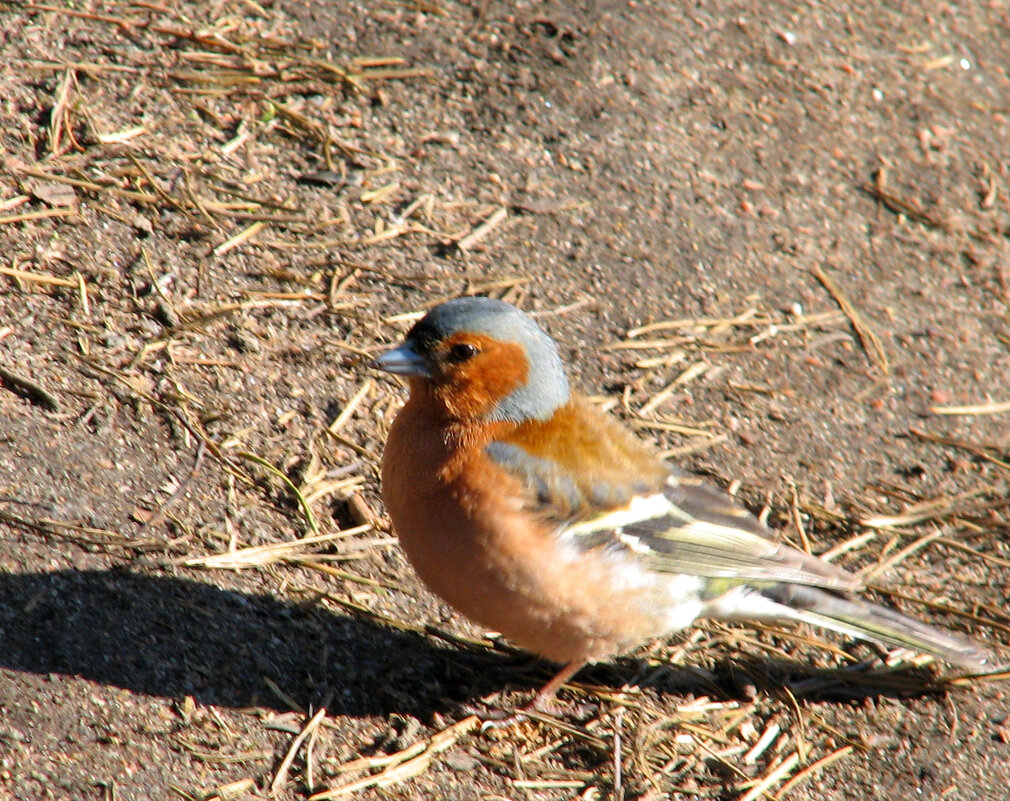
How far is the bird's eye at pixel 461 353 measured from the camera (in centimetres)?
416

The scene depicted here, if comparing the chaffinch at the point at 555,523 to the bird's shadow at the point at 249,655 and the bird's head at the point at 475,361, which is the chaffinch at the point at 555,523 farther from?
the bird's shadow at the point at 249,655

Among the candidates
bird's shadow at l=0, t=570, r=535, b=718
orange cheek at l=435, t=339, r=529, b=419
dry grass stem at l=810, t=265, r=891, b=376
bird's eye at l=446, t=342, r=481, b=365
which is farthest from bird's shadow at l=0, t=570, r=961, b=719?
dry grass stem at l=810, t=265, r=891, b=376

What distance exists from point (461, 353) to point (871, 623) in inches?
76.3

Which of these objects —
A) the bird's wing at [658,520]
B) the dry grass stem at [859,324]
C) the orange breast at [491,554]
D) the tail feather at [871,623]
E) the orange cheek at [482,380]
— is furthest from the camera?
the dry grass stem at [859,324]

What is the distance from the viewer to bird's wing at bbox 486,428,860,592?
407 centimetres

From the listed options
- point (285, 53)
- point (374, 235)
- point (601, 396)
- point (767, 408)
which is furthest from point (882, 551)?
point (285, 53)

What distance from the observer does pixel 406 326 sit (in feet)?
17.5

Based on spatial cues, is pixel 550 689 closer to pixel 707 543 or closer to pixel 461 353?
pixel 707 543

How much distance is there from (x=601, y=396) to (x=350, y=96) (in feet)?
7.51

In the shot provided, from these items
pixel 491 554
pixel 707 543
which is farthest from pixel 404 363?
pixel 707 543

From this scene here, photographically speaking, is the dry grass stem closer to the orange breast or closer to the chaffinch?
the chaffinch

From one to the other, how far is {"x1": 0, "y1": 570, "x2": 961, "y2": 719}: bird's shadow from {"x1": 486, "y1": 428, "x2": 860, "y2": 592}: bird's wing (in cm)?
48

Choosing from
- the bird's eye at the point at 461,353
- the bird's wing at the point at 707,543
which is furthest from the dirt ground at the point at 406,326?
the bird's eye at the point at 461,353

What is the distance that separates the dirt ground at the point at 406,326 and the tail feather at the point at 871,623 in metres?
0.25
